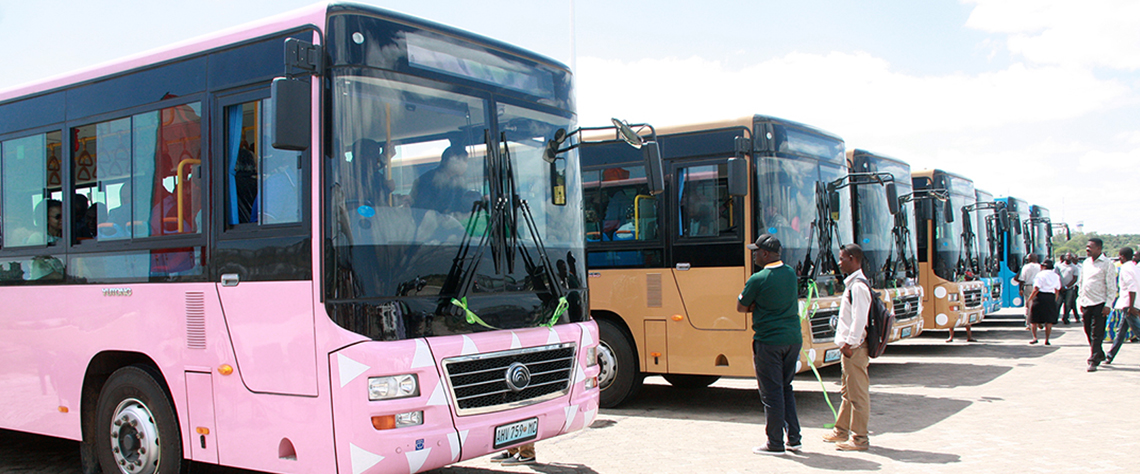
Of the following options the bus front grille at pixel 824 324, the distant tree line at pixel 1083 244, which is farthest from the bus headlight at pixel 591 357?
the distant tree line at pixel 1083 244

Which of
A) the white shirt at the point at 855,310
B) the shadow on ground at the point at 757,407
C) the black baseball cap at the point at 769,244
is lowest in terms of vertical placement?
the shadow on ground at the point at 757,407

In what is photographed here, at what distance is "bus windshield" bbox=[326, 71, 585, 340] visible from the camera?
5.32 meters

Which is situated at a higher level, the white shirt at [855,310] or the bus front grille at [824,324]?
the white shirt at [855,310]

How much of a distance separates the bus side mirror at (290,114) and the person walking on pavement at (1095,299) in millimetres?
12013

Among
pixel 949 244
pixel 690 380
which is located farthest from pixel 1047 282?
pixel 690 380

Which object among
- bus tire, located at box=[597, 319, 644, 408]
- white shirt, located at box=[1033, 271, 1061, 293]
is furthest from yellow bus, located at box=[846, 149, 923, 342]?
bus tire, located at box=[597, 319, 644, 408]

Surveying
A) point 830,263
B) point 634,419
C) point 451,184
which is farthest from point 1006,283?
point 451,184

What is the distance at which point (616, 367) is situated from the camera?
10305 millimetres

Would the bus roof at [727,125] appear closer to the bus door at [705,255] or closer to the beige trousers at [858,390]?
the bus door at [705,255]

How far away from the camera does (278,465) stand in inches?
220

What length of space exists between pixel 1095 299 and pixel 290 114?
12.2 meters

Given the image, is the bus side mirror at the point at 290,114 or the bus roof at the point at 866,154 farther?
the bus roof at the point at 866,154

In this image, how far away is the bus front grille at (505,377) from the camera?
5.58 m

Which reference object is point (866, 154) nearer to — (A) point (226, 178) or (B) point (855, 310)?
(B) point (855, 310)
